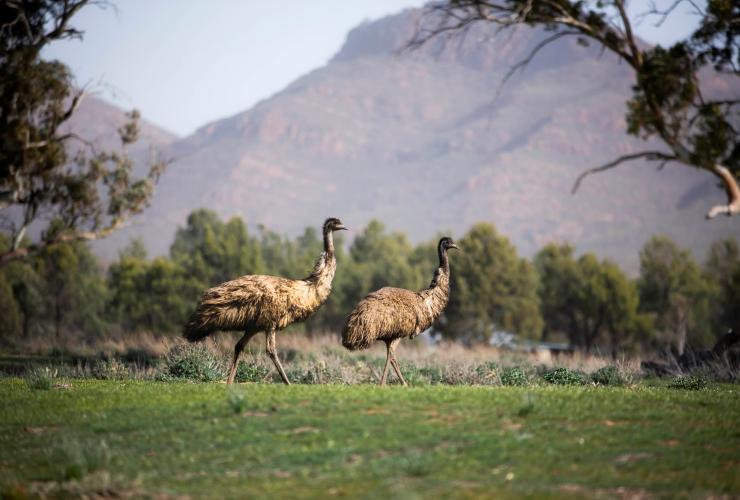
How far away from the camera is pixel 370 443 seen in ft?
36.7

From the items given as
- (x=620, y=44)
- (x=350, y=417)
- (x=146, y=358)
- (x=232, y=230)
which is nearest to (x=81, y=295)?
(x=232, y=230)

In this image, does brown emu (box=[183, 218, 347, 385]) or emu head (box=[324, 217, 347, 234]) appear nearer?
brown emu (box=[183, 218, 347, 385])

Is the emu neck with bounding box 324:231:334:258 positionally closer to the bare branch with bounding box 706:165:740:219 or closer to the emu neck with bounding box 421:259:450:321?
the emu neck with bounding box 421:259:450:321

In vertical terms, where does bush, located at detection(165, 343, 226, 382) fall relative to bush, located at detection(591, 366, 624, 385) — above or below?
above

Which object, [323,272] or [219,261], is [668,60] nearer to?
[323,272]

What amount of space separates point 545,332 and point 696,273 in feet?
53.8

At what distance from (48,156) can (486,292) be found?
4733cm

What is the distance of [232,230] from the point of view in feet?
308

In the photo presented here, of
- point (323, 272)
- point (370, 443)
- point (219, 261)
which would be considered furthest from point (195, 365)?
point (219, 261)

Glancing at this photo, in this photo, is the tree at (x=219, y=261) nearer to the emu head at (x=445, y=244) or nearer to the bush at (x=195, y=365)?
the bush at (x=195, y=365)

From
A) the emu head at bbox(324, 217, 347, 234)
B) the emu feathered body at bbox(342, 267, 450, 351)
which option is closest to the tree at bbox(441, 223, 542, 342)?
the emu head at bbox(324, 217, 347, 234)

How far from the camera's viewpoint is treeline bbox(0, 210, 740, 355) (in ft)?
247

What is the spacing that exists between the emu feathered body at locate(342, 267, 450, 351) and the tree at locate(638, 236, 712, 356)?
70.8 metres

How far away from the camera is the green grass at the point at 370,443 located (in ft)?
32.5
